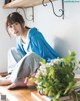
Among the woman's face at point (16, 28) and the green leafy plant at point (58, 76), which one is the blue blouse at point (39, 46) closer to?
the woman's face at point (16, 28)

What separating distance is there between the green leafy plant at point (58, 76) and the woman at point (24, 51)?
1.39 feet

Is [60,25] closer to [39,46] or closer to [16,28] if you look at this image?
[39,46]

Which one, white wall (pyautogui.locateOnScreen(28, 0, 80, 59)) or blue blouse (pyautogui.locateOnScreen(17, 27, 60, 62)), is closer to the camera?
white wall (pyautogui.locateOnScreen(28, 0, 80, 59))

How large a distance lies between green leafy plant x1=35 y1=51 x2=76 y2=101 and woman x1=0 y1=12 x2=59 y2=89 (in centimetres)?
42

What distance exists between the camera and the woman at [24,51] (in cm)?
161

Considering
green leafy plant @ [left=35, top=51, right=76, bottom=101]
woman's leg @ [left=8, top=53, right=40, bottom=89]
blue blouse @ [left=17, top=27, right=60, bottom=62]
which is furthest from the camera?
blue blouse @ [left=17, top=27, right=60, bottom=62]

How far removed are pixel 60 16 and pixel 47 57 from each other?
356mm

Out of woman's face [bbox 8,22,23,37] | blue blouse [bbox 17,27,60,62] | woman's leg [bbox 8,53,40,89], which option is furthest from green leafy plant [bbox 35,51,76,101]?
woman's face [bbox 8,22,23,37]

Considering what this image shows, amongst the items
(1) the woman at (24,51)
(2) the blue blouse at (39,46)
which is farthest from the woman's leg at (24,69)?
(2) the blue blouse at (39,46)

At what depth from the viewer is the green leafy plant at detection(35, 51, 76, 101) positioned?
1.14 m

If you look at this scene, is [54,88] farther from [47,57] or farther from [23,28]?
[23,28]

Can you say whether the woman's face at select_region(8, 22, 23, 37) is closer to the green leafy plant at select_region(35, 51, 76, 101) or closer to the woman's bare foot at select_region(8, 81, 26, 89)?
the woman's bare foot at select_region(8, 81, 26, 89)

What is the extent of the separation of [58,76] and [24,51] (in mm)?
955

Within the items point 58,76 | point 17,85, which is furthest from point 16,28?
point 58,76
